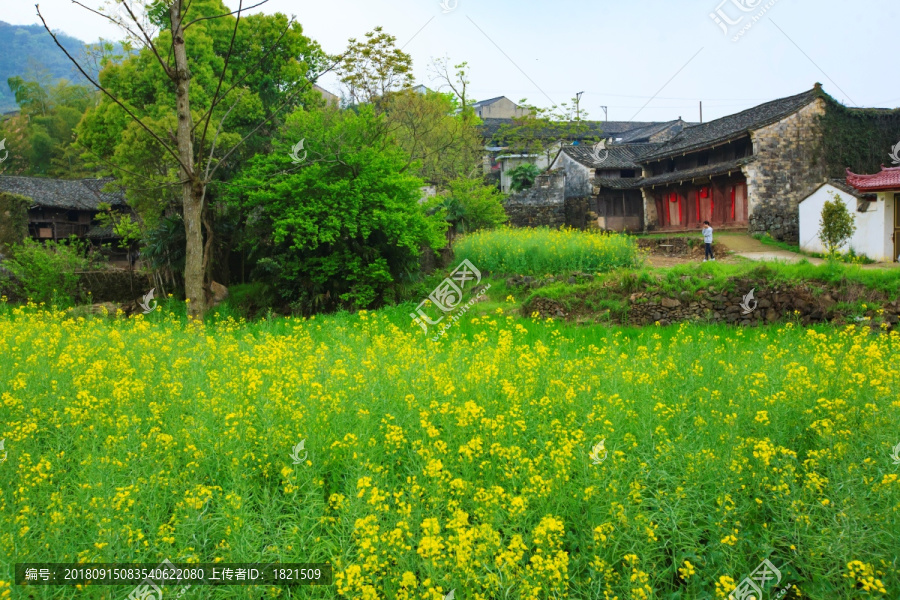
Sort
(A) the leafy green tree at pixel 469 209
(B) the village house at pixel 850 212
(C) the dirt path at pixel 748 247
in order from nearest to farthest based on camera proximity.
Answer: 1. (B) the village house at pixel 850 212
2. (C) the dirt path at pixel 748 247
3. (A) the leafy green tree at pixel 469 209

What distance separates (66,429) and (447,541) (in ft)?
10.8

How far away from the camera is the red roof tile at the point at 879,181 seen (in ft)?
50.5

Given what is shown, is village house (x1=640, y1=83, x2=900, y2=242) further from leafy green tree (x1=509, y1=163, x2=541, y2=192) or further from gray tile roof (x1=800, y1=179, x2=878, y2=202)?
leafy green tree (x1=509, y1=163, x2=541, y2=192)

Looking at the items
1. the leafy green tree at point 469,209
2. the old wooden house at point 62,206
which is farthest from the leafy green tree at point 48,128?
the leafy green tree at point 469,209

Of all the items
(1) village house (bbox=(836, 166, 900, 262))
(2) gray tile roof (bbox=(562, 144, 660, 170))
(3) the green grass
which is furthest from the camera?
(2) gray tile roof (bbox=(562, 144, 660, 170))

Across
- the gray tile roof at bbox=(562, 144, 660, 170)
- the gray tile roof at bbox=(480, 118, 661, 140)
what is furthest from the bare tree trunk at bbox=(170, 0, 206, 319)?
the gray tile roof at bbox=(480, 118, 661, 140)

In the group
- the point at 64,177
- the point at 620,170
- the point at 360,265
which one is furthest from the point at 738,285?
the point at 64,177

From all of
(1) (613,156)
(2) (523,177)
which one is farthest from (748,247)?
(2) (523,177)

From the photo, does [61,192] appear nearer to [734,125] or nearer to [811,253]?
[734,125]

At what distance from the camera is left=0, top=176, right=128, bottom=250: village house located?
28891 millimetres

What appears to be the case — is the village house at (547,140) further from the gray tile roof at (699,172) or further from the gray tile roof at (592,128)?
the gray tile roof at (699,172)

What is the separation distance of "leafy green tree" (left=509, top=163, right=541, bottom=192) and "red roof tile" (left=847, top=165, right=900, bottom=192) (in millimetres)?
15704

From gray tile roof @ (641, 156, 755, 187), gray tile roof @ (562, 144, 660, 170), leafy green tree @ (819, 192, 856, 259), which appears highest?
gray tile roof @ (562, 144, 660, 170)

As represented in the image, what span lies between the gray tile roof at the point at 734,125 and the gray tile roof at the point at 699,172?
0.86 m
